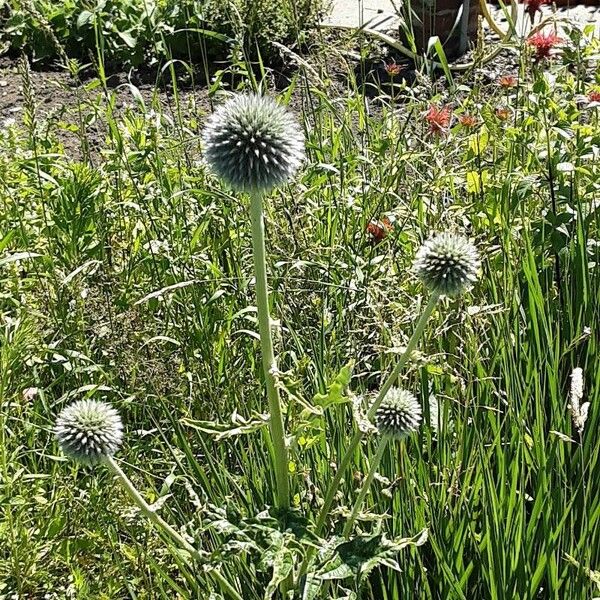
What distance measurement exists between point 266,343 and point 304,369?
0.83 meters

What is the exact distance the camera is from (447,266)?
5.57 feet

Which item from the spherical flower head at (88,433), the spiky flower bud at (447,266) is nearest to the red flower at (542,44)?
the spiky flower bud at (447,266)

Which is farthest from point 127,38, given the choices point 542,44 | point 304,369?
point 304,369

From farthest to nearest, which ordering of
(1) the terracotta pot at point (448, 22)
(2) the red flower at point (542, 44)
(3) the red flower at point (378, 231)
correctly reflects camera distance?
(1) the terracotta pot at point (448, 22) < (2) the red flower at point (542, 44) < (3) the red flower at point (378, 231)

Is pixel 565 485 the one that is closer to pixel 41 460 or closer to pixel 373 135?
pixel 41 460

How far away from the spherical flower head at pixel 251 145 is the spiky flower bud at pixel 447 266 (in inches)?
11.8

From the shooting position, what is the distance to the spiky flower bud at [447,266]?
168cm

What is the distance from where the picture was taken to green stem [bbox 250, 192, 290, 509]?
1.51m

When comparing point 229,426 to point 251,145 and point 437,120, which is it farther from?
point 437,120

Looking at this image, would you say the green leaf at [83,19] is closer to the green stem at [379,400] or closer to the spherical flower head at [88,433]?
the spherical flower head at [88,433]

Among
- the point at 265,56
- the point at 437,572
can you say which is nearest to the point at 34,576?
the point at 437,572

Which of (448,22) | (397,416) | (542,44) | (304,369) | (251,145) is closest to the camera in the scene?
(251,145)

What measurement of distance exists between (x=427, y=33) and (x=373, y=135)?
2187 mm

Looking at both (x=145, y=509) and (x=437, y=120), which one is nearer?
(x=145, y=509)
